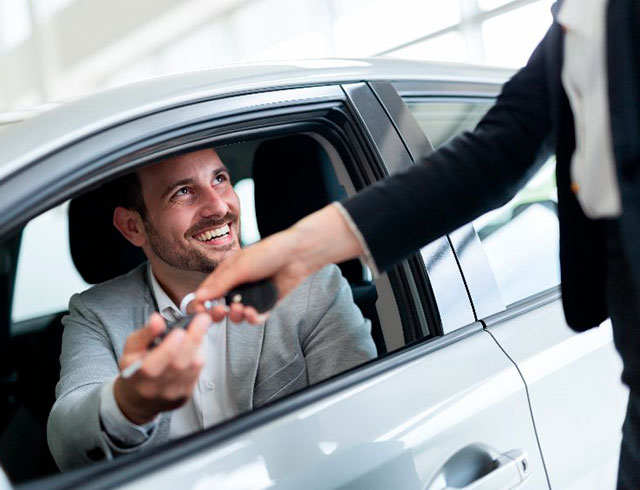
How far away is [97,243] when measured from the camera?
6.73 feet

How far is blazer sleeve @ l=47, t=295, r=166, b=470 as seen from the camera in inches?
44.1

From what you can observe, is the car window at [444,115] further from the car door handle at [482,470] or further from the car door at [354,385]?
the car door handle at [482,470]

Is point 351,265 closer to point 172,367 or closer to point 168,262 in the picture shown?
point 168,262

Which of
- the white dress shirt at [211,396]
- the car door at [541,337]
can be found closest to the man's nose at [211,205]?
the white dress shirt at [211,396]

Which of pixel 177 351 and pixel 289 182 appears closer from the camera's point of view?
pixel 177 351

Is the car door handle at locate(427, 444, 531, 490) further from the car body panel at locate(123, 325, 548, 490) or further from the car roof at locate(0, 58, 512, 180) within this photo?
the car roof at locate(0, 58, 512, 180)

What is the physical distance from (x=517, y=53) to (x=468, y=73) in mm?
6631

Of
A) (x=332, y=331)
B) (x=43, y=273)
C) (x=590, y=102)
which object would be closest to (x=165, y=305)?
(x=332, y=331)

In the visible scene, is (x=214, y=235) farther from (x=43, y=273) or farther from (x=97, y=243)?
(x=43, y=273)

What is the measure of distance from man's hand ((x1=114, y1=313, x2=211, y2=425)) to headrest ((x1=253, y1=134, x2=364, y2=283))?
846 millimetres

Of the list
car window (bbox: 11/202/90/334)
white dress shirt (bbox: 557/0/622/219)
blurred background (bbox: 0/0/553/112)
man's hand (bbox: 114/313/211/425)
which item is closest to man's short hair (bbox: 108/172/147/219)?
car window (bbox: 11/202/90/334)

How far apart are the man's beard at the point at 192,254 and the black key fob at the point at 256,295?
2.37 ft

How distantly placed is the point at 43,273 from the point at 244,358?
5.38ft

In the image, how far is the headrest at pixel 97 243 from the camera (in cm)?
195
